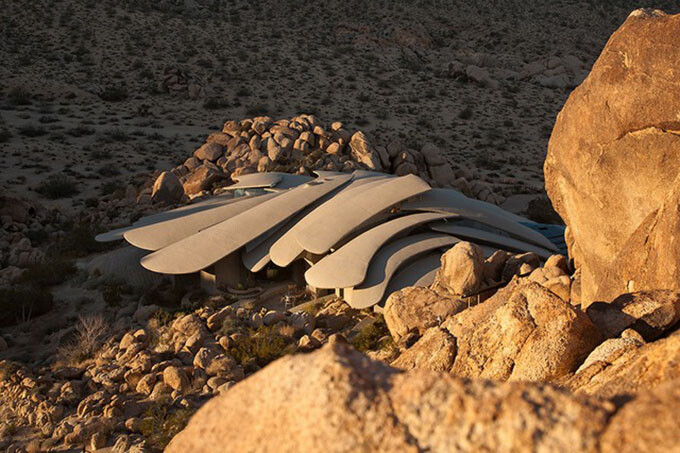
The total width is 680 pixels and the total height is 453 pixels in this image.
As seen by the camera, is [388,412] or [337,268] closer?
[388,412]

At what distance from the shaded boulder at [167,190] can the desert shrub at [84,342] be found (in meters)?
8.61

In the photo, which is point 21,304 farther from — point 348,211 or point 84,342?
point 348,211

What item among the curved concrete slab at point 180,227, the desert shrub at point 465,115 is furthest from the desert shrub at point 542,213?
the desert shrub at point 465,115

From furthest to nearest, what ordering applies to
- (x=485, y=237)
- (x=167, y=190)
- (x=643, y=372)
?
(x=167, y=190)
(x=485, y=237)
(x=643, y=372)

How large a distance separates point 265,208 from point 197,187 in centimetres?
608

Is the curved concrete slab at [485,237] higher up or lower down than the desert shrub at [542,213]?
higher up

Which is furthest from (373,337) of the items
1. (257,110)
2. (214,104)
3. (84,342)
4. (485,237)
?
(214,104)

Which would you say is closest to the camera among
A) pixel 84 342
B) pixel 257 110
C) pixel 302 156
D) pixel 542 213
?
pixel 84 342

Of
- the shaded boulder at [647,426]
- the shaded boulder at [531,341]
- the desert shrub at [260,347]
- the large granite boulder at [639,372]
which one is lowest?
the desert shrub at [260,347]

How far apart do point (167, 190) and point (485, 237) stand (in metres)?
11.7

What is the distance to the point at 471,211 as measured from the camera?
17.3 meters

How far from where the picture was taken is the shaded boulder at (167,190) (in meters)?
21.8

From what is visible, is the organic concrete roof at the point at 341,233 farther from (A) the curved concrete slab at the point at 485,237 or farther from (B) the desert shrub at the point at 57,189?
(B) the desert shrub at the point at 57,189

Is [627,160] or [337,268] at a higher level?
[627,160]
